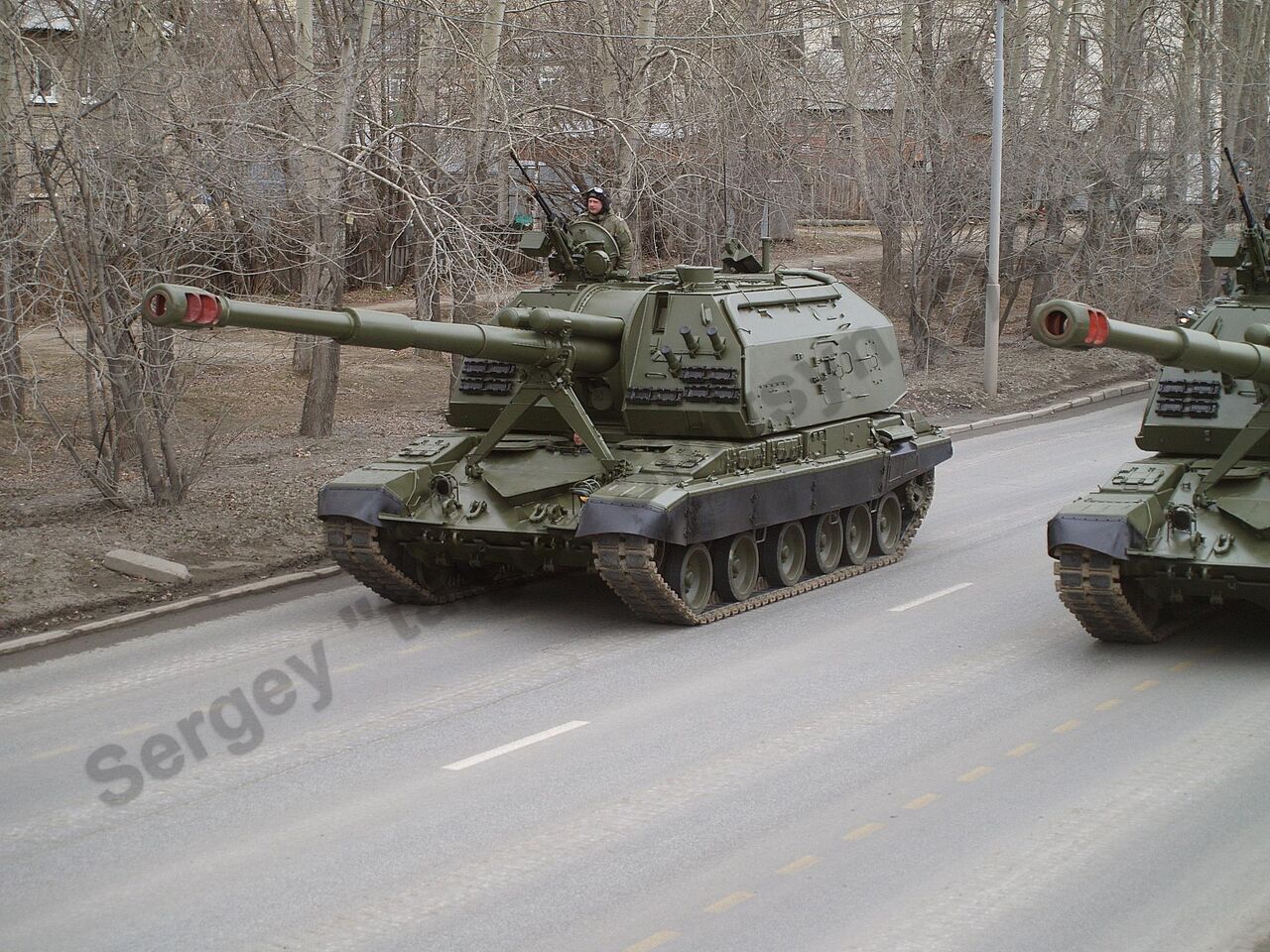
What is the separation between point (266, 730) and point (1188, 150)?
90.2 ft

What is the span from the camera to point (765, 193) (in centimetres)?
2892

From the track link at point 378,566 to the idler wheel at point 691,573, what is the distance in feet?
7.28

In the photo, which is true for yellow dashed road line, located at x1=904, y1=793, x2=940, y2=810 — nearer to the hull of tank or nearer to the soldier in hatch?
the hull of tank

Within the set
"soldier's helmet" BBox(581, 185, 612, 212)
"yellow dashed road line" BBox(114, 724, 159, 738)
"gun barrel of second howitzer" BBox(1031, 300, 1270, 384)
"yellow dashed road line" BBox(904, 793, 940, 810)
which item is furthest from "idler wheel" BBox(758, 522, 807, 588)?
"yellow dashed road line" BBox(114, 724, 159, 738)

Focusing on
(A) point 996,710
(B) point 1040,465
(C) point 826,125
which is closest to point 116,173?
(A) point 996,710

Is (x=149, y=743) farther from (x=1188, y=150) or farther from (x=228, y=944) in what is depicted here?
(x=1188, y=150)

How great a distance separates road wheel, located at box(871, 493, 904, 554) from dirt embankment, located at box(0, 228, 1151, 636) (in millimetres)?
5370

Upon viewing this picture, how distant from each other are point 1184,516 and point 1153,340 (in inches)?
99.0

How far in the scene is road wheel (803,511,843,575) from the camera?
14680 millimetres

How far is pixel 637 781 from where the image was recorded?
918 centimetres

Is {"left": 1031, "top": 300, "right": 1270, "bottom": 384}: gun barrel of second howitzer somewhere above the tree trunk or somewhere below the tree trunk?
below

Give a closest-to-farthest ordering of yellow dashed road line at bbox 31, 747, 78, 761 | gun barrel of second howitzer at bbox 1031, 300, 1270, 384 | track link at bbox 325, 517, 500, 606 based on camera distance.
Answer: gun barrel of second howitzer at bbox 1031, 300, 1270, 384 < yellow dashed road line at bbox 31, 747, 78, 761 < track link at bbox 325, 517, 500, 606

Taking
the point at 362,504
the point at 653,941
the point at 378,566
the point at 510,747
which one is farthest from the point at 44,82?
the point at 653,941

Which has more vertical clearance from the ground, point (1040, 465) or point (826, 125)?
point (826, 125)
